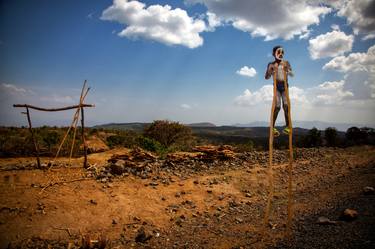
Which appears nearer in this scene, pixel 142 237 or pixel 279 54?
pixel 279 54

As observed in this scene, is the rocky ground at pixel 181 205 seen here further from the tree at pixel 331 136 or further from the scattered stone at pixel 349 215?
the tree at pixel 331 136

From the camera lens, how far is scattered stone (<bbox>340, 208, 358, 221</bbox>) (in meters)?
5.77

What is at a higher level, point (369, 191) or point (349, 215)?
point (369, 191)

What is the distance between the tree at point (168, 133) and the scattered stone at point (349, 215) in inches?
649

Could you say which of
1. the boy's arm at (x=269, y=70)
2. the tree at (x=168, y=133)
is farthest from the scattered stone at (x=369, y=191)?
the tree at (x=168, y=133)

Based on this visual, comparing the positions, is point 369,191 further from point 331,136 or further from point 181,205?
point 331,136

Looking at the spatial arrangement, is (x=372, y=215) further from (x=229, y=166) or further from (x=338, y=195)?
(x=229, y=166)

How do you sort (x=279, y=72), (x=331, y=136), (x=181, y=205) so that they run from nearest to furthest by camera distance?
1. (x=279, y=72)
2. (x=181, y=205)
3. (x=331, y=136)

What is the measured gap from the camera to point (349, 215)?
5.80m

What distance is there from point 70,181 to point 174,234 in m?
4.30

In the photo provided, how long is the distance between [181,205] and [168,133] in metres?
15.0

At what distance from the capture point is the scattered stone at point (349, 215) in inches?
227

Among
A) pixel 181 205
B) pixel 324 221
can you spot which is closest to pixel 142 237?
pixel 181 205

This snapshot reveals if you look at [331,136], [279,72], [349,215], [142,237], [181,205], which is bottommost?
[142,237]
